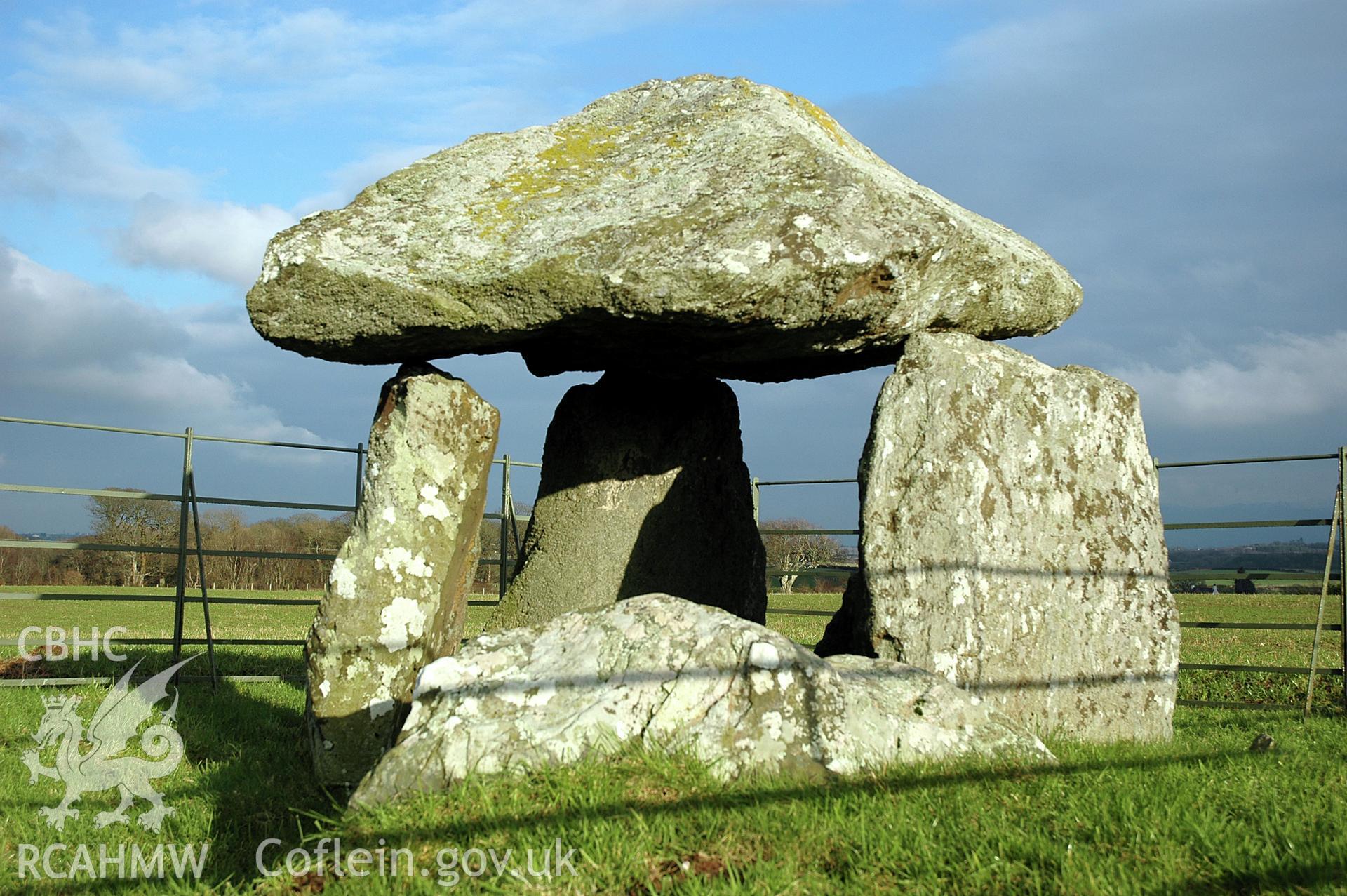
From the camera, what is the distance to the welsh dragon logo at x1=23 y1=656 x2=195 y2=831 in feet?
17.7

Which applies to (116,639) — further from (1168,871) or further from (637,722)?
(1168,871)

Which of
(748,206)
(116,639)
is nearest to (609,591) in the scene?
(748,206)

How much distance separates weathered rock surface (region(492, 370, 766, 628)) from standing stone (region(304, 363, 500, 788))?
3.73 feet

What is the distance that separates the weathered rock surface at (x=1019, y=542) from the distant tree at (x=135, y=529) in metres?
9.67

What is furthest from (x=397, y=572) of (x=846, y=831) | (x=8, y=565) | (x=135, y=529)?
(x=8, y=565)

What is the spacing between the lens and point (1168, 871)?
11.1ft

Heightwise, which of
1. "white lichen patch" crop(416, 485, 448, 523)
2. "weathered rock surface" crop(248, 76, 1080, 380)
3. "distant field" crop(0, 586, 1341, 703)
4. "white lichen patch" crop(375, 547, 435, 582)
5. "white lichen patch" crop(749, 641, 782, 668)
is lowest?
"distant field" crop(0, 586, 1341, 703)

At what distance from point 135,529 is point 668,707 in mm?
13624

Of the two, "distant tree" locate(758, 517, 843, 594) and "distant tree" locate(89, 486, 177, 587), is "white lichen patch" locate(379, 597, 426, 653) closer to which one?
"distant tree" locate(89, 486, 177, 587)

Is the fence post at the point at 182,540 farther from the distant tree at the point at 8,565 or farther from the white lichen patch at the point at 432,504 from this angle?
the distant tree at the point at 8,565

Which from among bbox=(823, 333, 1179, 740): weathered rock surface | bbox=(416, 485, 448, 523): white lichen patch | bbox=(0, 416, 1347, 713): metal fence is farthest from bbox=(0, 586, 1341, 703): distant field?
bbox=(416, 485, 448, 523): white lichen patch

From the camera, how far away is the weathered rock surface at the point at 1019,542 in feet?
18.8

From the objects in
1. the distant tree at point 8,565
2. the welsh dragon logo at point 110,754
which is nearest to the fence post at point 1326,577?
the welsh dragon logo at point 110,754

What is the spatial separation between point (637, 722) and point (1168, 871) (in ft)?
6.30
